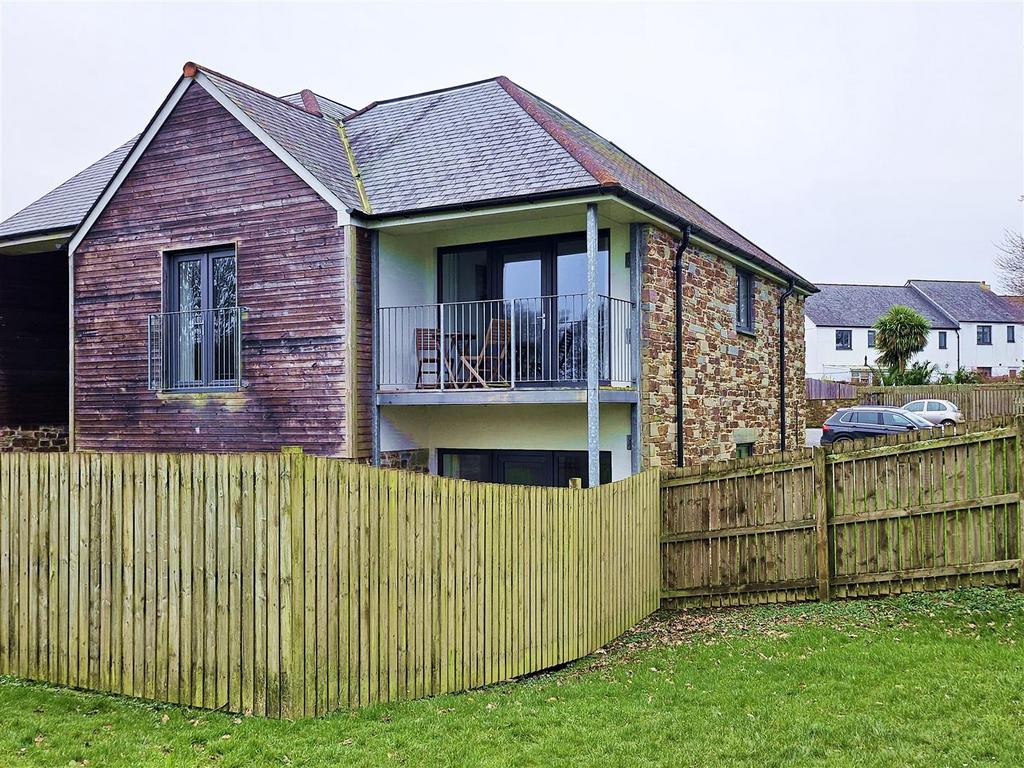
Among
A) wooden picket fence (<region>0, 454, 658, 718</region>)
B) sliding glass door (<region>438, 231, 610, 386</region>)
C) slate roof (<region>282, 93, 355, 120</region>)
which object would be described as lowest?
wooden picket fence (<region>0, 454, 658, 718</region>)

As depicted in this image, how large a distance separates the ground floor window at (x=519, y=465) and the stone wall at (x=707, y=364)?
1051mm

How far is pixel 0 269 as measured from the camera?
1546 cm

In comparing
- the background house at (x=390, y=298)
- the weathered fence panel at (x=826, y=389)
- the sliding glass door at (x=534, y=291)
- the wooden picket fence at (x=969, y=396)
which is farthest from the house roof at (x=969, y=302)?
the sliding glass door at (x=534, y=291)

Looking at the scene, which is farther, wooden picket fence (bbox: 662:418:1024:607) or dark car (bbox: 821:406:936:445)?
dark car (bbox: 821:406:936:445)

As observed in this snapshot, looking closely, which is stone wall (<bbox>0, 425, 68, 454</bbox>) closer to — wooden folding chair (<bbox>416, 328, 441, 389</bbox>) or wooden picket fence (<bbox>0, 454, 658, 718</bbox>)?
wooden folding chair (<bbox>416, 328, 441, 389</bbox>)

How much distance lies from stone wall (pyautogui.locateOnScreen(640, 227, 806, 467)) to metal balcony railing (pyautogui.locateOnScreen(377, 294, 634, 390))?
21.2 inches

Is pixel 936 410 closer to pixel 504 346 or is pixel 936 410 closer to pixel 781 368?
pixel 781 368

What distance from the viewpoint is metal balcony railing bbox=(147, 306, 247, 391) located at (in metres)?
12.9

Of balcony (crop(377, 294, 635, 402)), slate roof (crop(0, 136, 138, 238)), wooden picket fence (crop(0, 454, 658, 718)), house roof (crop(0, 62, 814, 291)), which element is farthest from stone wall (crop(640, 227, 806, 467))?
slate roof (crop(0, 136, 138, 238))

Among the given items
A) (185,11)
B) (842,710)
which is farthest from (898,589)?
(185,11)

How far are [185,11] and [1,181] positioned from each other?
59.4ft

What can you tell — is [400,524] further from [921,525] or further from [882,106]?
[882,106]

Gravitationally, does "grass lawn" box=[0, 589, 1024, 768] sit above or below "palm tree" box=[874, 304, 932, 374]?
below

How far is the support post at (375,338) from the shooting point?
12.3 metres
